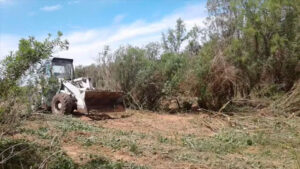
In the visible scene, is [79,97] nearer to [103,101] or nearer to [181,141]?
[103,101]

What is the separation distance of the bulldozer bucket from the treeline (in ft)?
6.47

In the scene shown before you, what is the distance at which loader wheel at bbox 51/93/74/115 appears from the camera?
11.4 metres

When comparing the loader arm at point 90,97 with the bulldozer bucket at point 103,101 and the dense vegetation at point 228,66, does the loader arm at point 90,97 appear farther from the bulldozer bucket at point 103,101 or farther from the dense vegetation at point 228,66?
the dense vegetation at point 228,66

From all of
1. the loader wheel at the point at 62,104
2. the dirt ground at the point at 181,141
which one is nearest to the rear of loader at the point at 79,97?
the loader wheel at the point at 62,104


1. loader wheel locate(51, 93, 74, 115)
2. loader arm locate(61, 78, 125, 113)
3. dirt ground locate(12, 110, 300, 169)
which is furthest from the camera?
loader arm locate(61, 78, 125, 113)

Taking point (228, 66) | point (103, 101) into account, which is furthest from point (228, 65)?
point (103, 101)

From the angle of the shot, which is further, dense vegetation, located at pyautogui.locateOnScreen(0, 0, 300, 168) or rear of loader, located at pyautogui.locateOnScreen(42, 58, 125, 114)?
dense vegetation, located at pyautogui.locateOnScreen(0, 0, 300, 168)

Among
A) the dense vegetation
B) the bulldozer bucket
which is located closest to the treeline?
the dense vegetation

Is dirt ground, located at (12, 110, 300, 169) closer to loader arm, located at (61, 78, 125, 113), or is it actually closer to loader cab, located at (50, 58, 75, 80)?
loader arm, located at (61, 78, 125, 113)

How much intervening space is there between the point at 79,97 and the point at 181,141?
4.81 metres

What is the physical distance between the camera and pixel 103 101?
12.0 m

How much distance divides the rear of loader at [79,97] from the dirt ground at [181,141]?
0.81 metres

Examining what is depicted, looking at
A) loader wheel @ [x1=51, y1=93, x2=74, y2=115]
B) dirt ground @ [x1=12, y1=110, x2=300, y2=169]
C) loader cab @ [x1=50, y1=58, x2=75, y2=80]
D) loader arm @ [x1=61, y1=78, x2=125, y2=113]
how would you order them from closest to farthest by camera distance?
dirt ground @ [x1=12, y1=110, x2=300, y2=169] < loader wheel @ [x1=51, y1=93, x2=74, y2=115] < loader arm @ [x1=61, y1=78, x2=125, y2=113] < loader cab @ [x1=50, y1=58, x2=75, y2=80]

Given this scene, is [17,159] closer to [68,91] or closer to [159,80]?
[68,91]
